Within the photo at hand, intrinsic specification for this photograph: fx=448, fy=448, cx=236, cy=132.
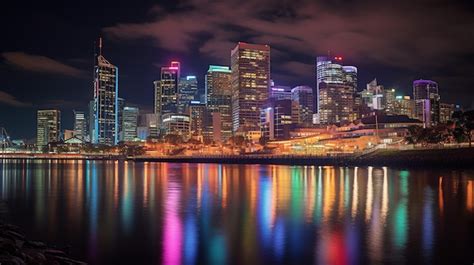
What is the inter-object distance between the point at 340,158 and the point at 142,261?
93540mm

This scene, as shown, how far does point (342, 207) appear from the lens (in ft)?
94.8

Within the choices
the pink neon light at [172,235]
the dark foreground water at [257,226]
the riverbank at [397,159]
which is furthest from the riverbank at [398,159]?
the pink neon light at [172,235]

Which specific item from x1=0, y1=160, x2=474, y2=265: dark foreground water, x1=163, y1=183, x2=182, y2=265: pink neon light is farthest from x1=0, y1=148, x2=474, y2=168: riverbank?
x1=163, y1=183, x2=182, y2=265: pink neon light

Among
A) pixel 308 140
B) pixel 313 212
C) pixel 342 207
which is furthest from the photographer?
pixel 308 140

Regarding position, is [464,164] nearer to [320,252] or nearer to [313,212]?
[313,212]

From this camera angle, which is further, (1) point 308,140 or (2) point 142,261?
(1) point 308,140

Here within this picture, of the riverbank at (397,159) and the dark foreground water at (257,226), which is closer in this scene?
the dark foreground water at (257,226)

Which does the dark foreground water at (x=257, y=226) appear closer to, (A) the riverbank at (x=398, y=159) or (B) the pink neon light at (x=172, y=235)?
(B) the pink neon light at (x=172, y=235)

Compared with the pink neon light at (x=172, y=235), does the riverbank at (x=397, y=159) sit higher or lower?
higher

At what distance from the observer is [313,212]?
26.9 m

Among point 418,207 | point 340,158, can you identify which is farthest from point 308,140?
point 418,207

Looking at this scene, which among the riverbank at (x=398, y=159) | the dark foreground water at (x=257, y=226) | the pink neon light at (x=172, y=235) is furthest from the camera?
the riverbank at (x=398, y=159)

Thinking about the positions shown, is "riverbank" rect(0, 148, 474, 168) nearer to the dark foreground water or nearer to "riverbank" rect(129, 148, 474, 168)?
"riverbank" rect(129, 148, 474, 168)

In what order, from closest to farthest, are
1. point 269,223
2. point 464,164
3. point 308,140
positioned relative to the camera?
point 269,223, point 464,164, point 308,140
